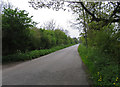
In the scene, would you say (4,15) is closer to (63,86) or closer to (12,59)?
(12,59)

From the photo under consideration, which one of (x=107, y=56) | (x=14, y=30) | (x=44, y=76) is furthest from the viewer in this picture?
(x=14, y=30)

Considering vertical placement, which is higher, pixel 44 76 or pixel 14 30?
pixel 14 30

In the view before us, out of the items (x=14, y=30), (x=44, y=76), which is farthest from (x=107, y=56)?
(x=14, y=30)

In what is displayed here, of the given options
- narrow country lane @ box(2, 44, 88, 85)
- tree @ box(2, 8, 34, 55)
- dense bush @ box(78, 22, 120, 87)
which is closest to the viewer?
narrow country lane @ box(2, 44, 88, 85)

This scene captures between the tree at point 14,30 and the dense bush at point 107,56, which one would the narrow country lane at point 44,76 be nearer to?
the dense bush at point 107,56

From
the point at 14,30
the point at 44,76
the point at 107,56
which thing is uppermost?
the point at 14,30

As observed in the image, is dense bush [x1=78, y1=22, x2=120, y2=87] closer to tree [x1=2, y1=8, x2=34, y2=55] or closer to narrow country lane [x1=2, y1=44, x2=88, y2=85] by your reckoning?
narrow country lane [x1=2, y1=44, x2=88, y2=85]

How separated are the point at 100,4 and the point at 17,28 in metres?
7.57

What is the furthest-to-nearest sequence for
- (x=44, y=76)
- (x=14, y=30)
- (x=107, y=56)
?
(x=14, y=30), (x=107, y=56), (x=44, y=76)

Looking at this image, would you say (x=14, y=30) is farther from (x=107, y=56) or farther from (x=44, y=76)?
(x=107, y=56)

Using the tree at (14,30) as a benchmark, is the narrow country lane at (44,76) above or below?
below

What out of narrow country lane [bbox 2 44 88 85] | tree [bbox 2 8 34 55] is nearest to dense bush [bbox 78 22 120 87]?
narrow country lane [bbox 2 44 88 85]

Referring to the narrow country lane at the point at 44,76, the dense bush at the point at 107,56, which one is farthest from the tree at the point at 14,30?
the dense bush at the point at 107,56

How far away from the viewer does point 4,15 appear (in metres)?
10.2
